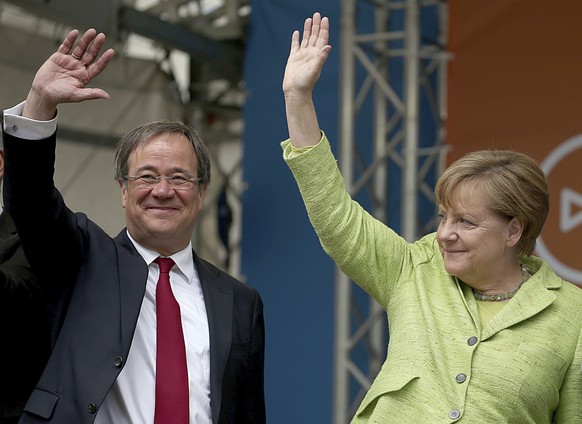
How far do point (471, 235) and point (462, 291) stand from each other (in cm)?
14

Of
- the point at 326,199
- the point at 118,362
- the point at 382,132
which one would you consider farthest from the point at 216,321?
the point at 382,132

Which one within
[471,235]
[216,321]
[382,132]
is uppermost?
[382,132]

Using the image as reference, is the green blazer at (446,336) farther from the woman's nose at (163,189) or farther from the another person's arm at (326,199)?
the woman's nose at (163,189)

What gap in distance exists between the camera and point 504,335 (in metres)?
2.06

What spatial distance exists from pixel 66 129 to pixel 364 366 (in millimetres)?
2379

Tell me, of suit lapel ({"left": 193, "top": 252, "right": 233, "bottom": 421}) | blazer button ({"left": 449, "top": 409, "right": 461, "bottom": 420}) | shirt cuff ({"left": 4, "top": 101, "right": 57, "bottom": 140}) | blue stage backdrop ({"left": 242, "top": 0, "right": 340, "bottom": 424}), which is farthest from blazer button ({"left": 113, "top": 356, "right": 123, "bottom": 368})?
blue stage backdrop ({"left": 242, "top": 0, "right": 340, "bottom": 424})

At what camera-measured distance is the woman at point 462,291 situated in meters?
2.02

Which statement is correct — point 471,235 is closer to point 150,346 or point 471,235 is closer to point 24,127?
point 150,346

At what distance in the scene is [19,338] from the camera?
2.17 m

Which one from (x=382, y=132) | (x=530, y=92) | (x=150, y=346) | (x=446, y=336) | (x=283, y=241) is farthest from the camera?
(x=283, y=241)

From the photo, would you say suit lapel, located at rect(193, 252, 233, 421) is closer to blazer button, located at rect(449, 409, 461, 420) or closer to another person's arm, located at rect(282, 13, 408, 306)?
another person's arm, located at rect(282, 13, 408, 306)

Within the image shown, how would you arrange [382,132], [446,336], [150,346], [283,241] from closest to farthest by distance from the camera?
[446,336]
[150,346]
[382,132]
[283,241]

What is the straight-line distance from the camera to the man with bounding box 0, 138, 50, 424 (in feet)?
7.00

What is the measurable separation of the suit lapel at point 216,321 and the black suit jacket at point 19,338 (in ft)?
1.23
